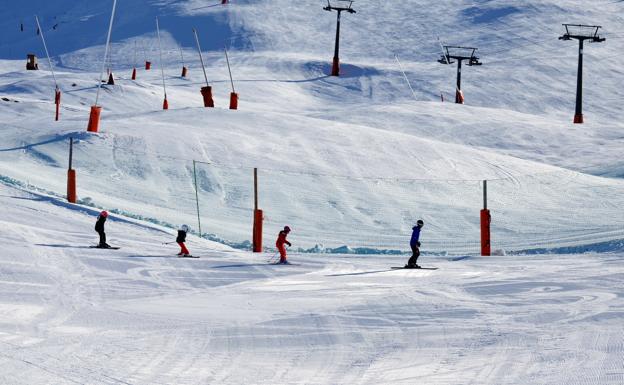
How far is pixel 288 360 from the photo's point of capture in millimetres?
11203

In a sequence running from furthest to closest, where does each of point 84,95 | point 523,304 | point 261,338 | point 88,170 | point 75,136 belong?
point 84,95
point 75,136
point 88,170
point 523,304
point 261,338

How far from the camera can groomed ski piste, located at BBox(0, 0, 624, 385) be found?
1130 centimetres

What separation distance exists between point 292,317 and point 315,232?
379 inches

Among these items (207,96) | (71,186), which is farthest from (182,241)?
(207,96)

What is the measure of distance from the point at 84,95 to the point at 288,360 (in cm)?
3263

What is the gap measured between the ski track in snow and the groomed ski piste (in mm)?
49

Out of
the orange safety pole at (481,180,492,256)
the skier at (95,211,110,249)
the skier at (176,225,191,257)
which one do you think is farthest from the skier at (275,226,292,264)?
the orange safety pole at (481,180,492,256)

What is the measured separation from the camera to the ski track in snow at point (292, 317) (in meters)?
10.6

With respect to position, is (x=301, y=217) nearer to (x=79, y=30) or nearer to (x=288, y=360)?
(x=288, y=360)

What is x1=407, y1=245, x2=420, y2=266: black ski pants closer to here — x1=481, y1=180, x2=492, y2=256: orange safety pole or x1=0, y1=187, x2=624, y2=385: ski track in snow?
x1=0, y1=187, x2=624, y2=385: ski track in snow

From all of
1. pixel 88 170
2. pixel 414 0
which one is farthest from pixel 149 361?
pixel 414 0

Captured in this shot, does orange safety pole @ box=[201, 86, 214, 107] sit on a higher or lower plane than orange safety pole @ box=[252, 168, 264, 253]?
higher

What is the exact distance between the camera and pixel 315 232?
76.0ft

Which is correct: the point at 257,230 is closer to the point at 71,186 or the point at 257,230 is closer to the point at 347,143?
the point at 71,186
